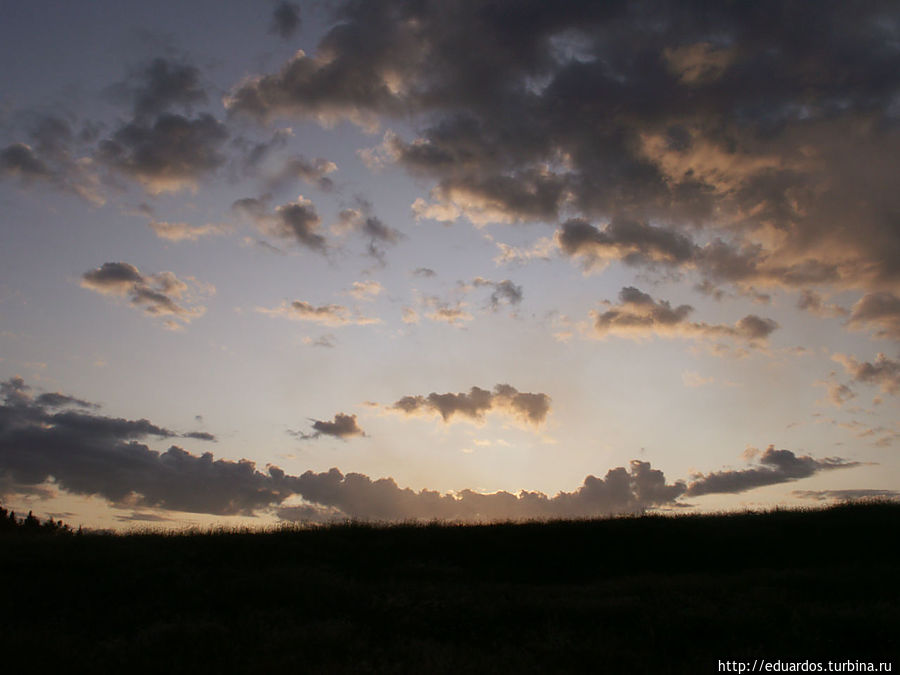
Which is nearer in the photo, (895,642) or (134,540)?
(895,642)

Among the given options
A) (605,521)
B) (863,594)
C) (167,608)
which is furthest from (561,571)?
(167,608)

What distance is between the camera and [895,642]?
12.9 meters

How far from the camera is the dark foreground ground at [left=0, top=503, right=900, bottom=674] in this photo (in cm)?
1252

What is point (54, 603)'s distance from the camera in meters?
16.8

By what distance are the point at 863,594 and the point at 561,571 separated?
9.26 m

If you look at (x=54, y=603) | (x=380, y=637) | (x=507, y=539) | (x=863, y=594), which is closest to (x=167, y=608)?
(x=54, y=603)

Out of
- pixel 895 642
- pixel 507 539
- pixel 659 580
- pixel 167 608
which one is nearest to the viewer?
pixel 895 642

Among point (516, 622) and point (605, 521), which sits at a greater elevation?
point (605, 521)

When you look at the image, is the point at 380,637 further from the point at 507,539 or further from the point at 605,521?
the point at 605,521

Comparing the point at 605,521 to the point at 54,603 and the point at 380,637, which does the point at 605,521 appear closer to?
the point at 380,637

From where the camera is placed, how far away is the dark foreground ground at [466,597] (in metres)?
12.5

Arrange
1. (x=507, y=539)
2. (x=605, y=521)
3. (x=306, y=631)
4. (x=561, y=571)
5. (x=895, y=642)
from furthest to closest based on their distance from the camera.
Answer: (x=605, y=521)
(x=507, y=539)
(x=561, y=571)
(x=306, y=631)
(x=895, y=642)

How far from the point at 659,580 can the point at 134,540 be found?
19265mm

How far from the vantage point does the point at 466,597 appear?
1695 cm
